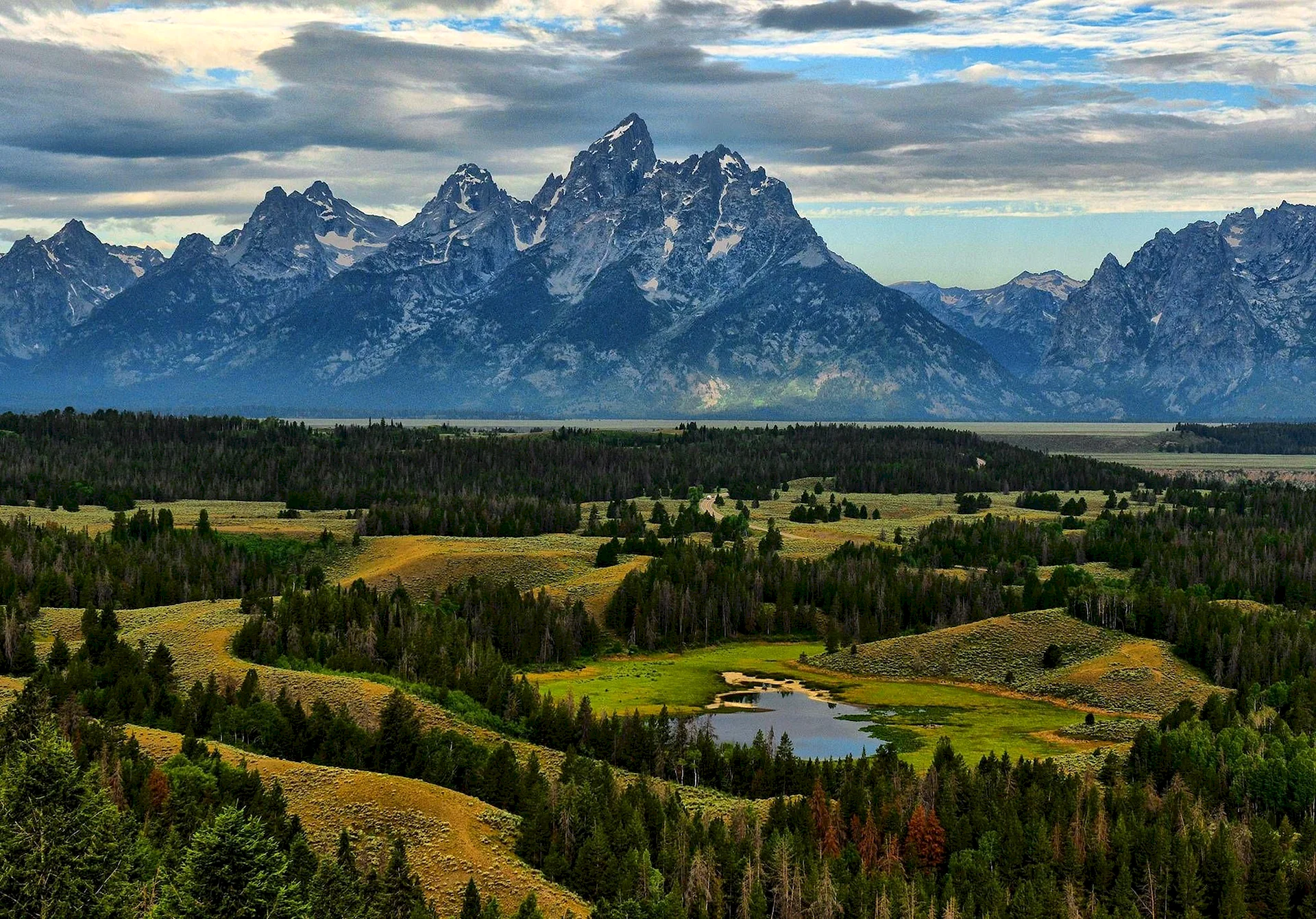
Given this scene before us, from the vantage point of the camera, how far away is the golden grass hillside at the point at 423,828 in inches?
3642

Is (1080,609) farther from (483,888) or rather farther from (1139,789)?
(483,888)

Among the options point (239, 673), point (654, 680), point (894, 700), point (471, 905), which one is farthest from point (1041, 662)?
point (471, 905)

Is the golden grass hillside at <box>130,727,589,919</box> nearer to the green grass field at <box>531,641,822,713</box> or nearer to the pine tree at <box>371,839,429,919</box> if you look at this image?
the pine tree at <box>371,839,429,919</box>

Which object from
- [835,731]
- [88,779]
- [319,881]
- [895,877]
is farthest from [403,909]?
[835,731]

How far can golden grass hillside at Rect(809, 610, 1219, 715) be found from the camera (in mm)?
169750

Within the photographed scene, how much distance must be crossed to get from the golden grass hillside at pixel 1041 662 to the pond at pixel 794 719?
1745cm

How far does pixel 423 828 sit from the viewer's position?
96.6m

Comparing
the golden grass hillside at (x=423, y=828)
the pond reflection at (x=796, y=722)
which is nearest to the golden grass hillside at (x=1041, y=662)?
the pond reflection at (x=796, y=722)

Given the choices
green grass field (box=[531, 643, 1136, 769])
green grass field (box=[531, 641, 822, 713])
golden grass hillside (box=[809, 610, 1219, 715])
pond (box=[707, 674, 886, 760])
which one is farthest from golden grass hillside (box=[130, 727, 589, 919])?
golden grass hillside (box=[809, 610, 1219, 715])

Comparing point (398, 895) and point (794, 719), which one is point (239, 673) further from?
point (794, 719)

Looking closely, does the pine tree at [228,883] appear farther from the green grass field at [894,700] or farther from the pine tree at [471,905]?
the green grass field at [894,700]

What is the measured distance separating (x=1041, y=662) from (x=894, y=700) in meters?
24.0

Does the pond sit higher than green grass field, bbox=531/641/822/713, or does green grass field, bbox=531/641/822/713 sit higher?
the pond

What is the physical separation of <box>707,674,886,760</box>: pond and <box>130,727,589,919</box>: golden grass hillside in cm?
4216
